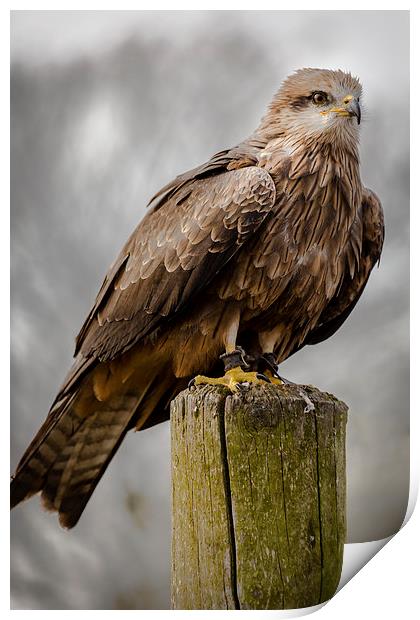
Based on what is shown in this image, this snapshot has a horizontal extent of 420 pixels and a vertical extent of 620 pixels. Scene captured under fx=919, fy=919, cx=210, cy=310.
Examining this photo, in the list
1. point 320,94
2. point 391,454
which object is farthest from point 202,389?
point 320,94

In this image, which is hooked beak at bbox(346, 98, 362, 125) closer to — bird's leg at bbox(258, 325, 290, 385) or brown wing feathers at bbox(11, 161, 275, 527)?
brown wing feathers at bbox(11, 161, 275, 527)

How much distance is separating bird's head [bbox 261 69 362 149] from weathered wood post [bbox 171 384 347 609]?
55.0 inches

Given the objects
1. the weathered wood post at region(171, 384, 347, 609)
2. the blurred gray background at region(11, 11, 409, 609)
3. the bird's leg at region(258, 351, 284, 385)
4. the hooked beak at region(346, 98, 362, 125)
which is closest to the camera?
the weathered wood post at region(171, 384, 347, 609)

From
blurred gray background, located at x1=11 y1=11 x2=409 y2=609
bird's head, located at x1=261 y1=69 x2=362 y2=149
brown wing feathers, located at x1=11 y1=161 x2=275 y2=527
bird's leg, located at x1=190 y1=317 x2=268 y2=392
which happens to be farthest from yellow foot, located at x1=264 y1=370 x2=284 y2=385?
bird's head, located at x1=261 y1=69 x2=362 y2=149

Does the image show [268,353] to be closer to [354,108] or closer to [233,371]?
[233,371]

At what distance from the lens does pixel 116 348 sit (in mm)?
4582

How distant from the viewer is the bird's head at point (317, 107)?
438 cm

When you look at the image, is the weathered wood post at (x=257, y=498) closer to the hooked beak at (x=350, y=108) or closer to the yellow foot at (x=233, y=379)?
the yellow foot at (x=233, y=379)

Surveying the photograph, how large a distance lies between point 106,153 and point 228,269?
794 millimetres

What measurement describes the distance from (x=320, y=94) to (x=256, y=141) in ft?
1.31

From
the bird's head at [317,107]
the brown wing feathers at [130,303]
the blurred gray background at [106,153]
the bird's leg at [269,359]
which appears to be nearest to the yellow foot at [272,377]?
the bird's leg at [269,359]

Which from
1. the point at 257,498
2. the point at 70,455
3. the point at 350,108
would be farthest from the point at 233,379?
the point at 350,108

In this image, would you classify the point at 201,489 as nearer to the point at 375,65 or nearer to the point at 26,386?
the point at 26,386

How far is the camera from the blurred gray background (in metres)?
4.23
